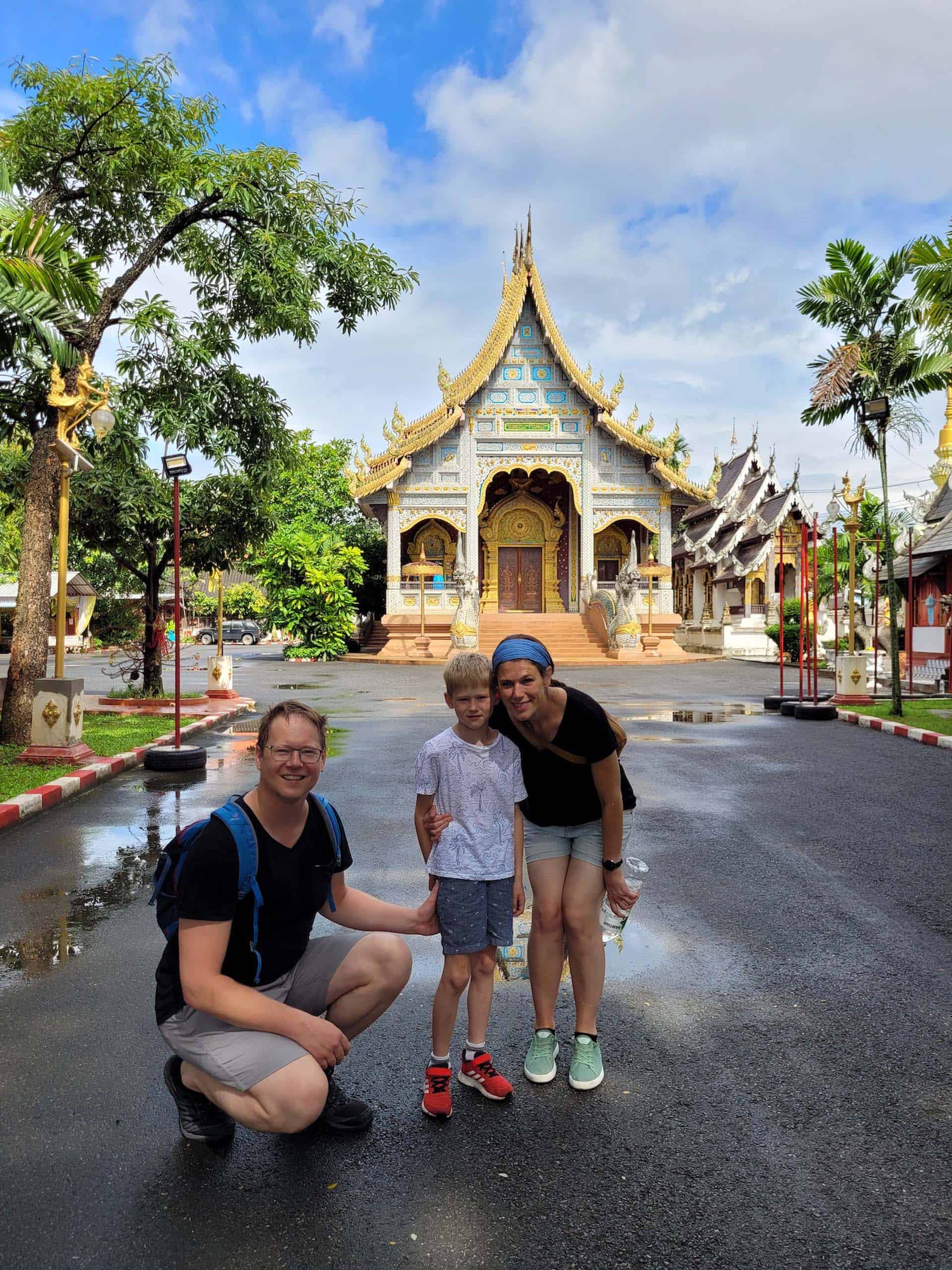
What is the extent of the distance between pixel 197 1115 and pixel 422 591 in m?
29.5

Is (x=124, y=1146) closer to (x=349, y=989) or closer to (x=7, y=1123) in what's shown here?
(x=7, y=1123)

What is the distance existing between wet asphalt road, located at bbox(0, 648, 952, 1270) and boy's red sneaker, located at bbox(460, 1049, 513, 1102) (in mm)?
51

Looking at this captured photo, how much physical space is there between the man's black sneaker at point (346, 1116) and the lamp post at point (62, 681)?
7561mm

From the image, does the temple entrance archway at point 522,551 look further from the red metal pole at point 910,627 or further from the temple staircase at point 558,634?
the red metal pole at point 910,627

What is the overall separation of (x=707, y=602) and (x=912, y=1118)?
42421 millimetres

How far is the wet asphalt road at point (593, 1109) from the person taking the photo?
2.37 m

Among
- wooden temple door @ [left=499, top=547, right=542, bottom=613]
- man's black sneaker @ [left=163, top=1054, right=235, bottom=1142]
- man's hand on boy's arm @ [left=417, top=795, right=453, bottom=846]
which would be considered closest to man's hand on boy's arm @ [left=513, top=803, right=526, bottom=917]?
man's hand on boy's arm @ [left=417, top=795, right=453, bottom=846]

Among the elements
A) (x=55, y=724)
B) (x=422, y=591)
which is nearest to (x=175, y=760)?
(x=55, y=724)

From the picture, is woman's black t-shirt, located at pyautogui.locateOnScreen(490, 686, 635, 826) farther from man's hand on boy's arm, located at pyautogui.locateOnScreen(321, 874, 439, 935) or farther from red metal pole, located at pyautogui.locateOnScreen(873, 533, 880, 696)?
red metal pole, located at pyautogui.locateOnScreen(873, 533, 880, 696)

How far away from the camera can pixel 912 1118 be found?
2.95m

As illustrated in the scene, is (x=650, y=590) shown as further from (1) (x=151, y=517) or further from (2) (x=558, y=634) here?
(1) (x=151, y=517)

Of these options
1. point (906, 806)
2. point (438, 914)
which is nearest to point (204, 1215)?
point (438, 914)

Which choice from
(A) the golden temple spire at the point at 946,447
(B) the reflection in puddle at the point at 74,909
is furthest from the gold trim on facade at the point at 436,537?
(B) the reflection in puddle at the point at 74,909

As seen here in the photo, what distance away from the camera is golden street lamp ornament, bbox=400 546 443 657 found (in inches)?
1265
